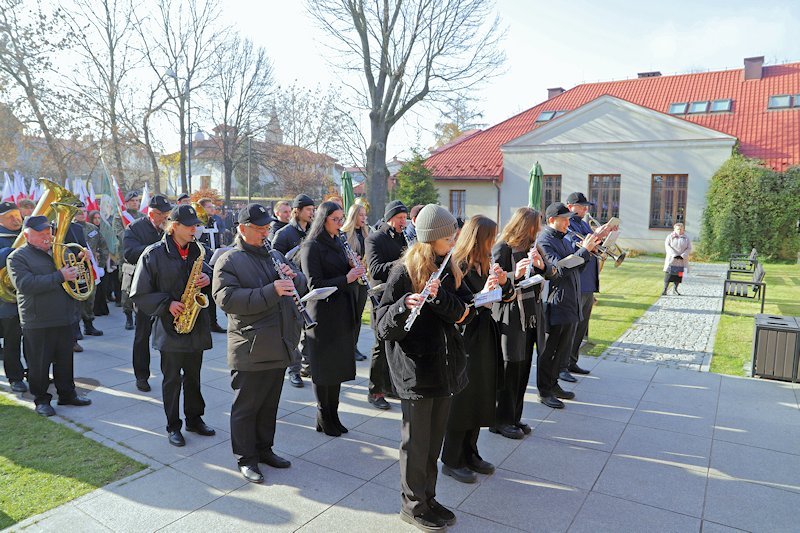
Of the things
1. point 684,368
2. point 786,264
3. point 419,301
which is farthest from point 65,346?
point 786,264

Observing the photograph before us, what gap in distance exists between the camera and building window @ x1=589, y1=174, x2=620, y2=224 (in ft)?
81.2

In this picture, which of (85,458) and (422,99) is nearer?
(85,458)

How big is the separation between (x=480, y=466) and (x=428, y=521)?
3.07 ft

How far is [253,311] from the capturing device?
12.5ft

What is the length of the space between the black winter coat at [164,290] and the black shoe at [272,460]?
113 centimetres

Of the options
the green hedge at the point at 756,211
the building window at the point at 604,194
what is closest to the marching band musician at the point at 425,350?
the green hedge at the point at 756,211

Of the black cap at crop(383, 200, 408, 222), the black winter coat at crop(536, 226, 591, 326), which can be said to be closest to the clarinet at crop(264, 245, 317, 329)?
the black cap at crop(383, 200, 408, 222)

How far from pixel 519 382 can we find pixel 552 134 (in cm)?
2298

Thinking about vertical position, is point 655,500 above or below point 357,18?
below

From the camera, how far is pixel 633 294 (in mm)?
13586

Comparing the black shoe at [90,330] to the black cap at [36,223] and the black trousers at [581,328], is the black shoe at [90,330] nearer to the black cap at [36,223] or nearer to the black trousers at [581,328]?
the black cap at [36,223]

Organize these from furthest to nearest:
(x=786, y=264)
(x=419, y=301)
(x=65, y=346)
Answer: (x=786, y=264) → (x=65, y=346) → (x=419, y=301)

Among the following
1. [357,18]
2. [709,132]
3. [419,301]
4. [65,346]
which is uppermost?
[357,18]

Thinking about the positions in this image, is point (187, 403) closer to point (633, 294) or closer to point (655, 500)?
point (655, 500)
